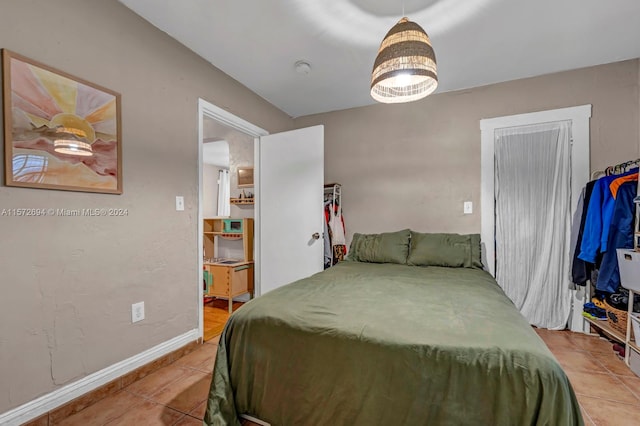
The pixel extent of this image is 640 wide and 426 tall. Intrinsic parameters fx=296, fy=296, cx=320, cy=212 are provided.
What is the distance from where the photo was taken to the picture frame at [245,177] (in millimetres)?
3650

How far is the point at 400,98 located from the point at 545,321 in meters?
2.45

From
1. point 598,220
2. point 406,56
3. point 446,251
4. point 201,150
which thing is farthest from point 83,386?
point 598,220

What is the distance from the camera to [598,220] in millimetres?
2264

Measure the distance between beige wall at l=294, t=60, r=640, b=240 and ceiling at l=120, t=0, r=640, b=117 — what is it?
0.17 m

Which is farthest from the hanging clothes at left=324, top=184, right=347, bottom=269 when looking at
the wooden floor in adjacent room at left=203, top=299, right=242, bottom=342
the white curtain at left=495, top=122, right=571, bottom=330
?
the white curtain at left=495, top=122, right=571, bottom=330

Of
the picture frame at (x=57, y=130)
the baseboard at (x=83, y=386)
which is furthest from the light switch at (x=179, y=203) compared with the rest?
the baseboard at (x=83, y=386)

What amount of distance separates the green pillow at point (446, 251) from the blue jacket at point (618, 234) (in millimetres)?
812

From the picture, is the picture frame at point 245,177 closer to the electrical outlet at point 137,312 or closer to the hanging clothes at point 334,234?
the hanging clothes at point 334,234

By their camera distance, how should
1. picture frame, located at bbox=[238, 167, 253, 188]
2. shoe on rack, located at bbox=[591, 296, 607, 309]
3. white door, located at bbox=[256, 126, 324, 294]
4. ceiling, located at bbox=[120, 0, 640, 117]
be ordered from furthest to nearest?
picture frame, located at bbox=[238, 167, 253, 188], white door, located at bbox=[256, 126, 324, 294], shoe on rack, located at bbox=[591, 296, 607, 309], ceiling, located at bbox=[120, 0, 640, 117]

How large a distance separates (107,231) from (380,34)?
2.22 m

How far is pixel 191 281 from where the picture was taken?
2311mm

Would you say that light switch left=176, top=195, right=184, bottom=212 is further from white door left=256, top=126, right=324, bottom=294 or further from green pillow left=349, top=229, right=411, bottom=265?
green pillow left=349, top=229, right=411, bottom=265

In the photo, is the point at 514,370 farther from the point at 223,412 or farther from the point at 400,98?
the point at 400,98

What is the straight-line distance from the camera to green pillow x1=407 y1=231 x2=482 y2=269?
251 centimetres
